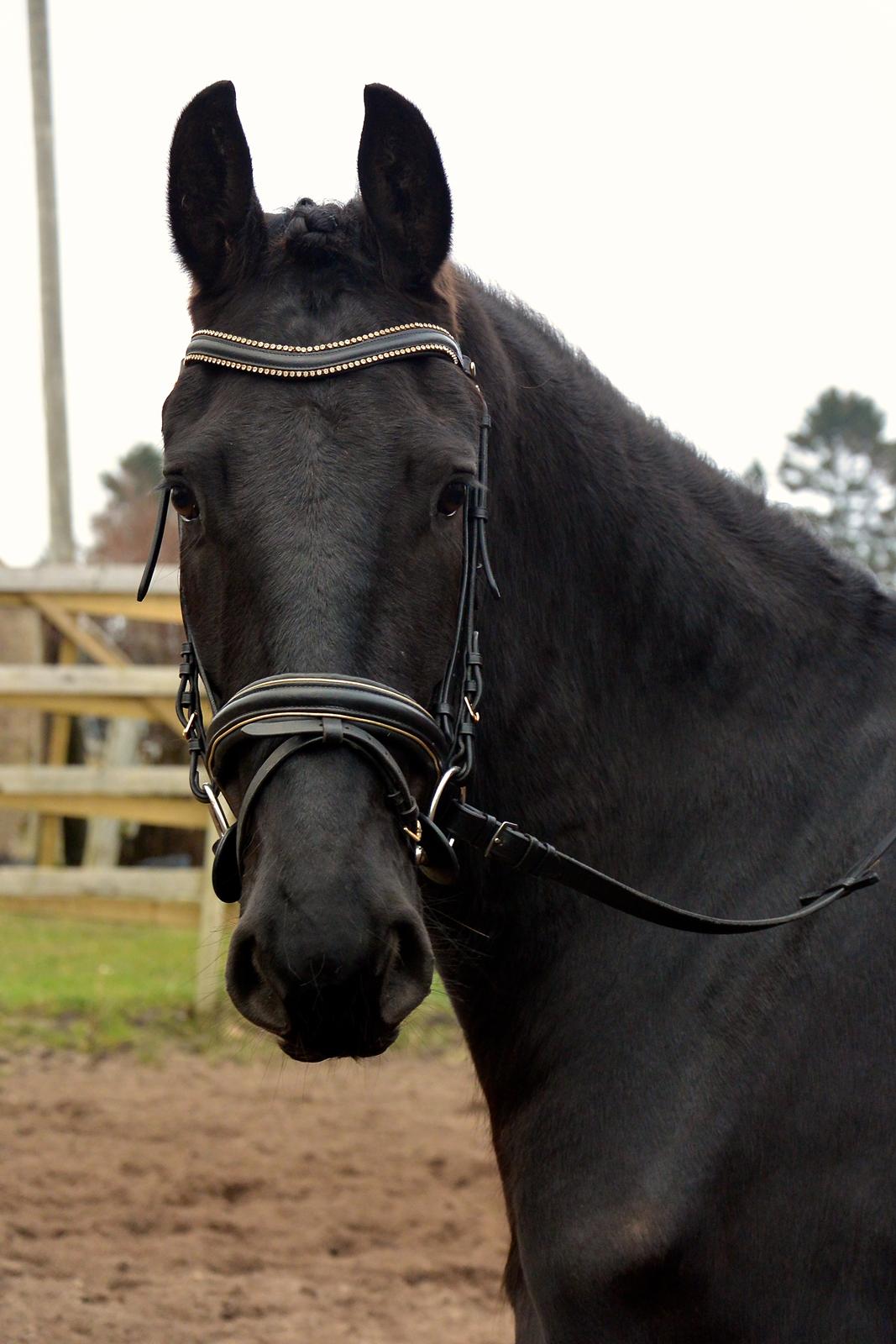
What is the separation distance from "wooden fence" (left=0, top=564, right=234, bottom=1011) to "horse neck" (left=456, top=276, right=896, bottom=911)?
4.91 metres

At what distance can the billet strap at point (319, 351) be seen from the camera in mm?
2295

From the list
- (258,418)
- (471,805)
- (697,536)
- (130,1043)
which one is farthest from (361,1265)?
(258,418)

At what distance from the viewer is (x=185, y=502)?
7.73ft

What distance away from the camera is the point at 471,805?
2.50m

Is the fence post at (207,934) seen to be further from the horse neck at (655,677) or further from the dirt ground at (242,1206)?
the horse neck at (655,677)

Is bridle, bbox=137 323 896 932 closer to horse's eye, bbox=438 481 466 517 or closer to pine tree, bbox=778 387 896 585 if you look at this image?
horse's eye, bbox=438 481 466 517

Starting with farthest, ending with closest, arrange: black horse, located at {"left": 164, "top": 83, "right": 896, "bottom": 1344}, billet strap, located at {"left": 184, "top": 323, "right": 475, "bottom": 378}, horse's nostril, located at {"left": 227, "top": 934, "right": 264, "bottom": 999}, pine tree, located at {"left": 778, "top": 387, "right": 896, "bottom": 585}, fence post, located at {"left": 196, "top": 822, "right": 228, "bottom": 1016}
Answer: pine tree, located at {"left": 778, "top": 387, "right": 896, "bottom": 585}
fence post, located at {"left": 196, "top": 822, "right": 228, "bottom": 1016}
billet strap, located at {"left": 184, "top": 323, "right": 475, "bottom": 378}
black horse, located at {"left": 164, "top": 83, "right": 896, "bottom": 1344}
horse's nostril, located at {"left": 227, "top": 934, "right": 264, "bottom": 999}

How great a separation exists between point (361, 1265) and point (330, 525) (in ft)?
12.2

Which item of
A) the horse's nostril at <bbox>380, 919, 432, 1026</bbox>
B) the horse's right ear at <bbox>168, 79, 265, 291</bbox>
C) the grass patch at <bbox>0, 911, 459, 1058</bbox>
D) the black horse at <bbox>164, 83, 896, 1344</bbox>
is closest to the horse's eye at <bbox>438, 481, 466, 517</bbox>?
the black horse at <bbox>164, 83, 896, 1344</bbox>

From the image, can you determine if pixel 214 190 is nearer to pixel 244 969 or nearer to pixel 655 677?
pixel 655 677

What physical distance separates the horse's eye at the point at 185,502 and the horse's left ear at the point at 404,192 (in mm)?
611

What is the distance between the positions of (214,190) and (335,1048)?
66.8 inches

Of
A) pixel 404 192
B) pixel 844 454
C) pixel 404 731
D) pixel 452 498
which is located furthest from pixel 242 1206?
pixel 844 454

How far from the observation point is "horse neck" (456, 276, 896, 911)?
8.44ft
